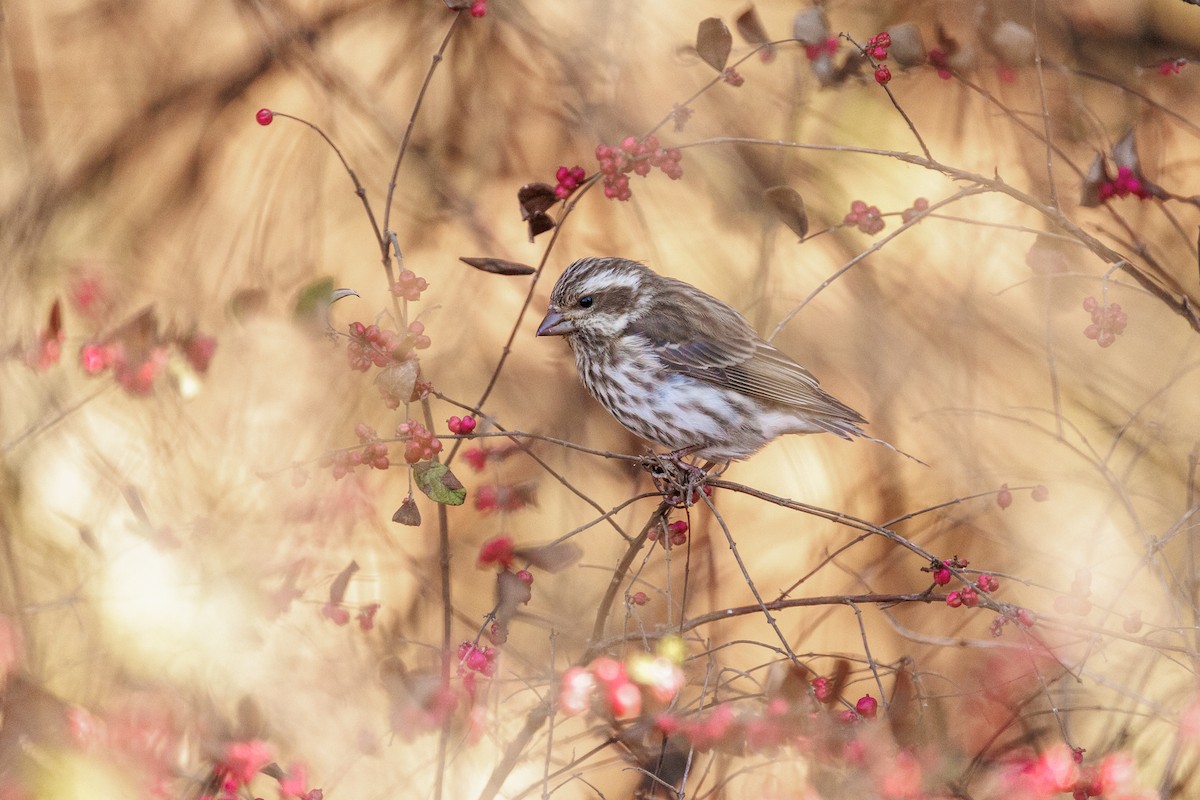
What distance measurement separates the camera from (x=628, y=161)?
3166 millimetres

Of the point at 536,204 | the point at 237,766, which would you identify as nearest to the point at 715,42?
the point at 536,204

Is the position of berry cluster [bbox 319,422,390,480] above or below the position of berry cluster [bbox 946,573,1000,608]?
below

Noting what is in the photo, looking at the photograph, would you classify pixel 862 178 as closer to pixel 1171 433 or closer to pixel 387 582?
pixel 1171 433

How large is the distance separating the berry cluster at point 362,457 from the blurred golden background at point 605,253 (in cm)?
136

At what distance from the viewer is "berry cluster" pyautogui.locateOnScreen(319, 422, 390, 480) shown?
2658 millimetres

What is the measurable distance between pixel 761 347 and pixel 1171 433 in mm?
1812

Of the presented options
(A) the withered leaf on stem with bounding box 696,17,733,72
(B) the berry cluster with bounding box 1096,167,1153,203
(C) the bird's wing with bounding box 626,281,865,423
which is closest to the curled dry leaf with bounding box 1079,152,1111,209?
(B) the berry cluster with bounding box 1096,167,1153,203

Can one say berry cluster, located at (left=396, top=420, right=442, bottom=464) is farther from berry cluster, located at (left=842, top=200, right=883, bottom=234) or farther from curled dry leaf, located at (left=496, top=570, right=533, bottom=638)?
berry cluster, located at (left=842, top=200, right=883, bottom=234)

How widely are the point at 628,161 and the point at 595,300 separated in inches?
26.6

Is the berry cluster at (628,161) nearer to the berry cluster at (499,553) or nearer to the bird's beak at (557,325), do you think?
the bird's beak at (557,325)

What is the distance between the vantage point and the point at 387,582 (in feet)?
14.4

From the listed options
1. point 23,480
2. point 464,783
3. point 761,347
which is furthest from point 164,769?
point 761,347

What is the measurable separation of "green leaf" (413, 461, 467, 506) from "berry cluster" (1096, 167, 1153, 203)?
2.31 metres

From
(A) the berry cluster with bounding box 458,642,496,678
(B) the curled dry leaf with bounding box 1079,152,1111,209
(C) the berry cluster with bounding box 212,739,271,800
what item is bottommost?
(C) the berry cluster with bounding box 212,739,271,800
